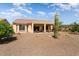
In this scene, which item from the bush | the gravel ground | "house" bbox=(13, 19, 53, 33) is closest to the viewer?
the gravel ground

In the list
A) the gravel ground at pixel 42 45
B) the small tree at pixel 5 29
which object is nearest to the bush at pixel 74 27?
the gravel ground at pixel 42 45

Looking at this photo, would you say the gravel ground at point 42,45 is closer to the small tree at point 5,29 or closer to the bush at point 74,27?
the bush at point 74,27

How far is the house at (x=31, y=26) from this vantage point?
9.41 meters

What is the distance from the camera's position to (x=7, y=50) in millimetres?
9023

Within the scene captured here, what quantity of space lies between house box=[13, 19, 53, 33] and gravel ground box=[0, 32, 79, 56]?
0.26 metres

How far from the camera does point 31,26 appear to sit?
31.9 feet

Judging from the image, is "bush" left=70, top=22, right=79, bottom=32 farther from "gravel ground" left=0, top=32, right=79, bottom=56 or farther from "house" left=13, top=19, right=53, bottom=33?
"house" left=13, top=19, right=53, bottom=33

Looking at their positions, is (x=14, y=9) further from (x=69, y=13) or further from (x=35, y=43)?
(x=69, y=13)

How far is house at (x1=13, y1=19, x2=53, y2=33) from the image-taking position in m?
9.41

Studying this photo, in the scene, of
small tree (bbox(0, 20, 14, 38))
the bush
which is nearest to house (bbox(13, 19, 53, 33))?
small tree (bbox(0, 20, 14, 38))

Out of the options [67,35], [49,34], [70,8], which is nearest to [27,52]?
[49,34]

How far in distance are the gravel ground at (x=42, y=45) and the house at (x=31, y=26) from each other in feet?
0.84

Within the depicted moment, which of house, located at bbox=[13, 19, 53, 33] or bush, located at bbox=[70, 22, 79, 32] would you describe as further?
house, located at bbox=[13, 19, 53, 33]

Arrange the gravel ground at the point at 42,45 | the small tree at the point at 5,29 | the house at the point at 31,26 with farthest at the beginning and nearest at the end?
the house at the point at 31,26, the small tree at the point at 5,29, the gravel ground at the point at 42,45
